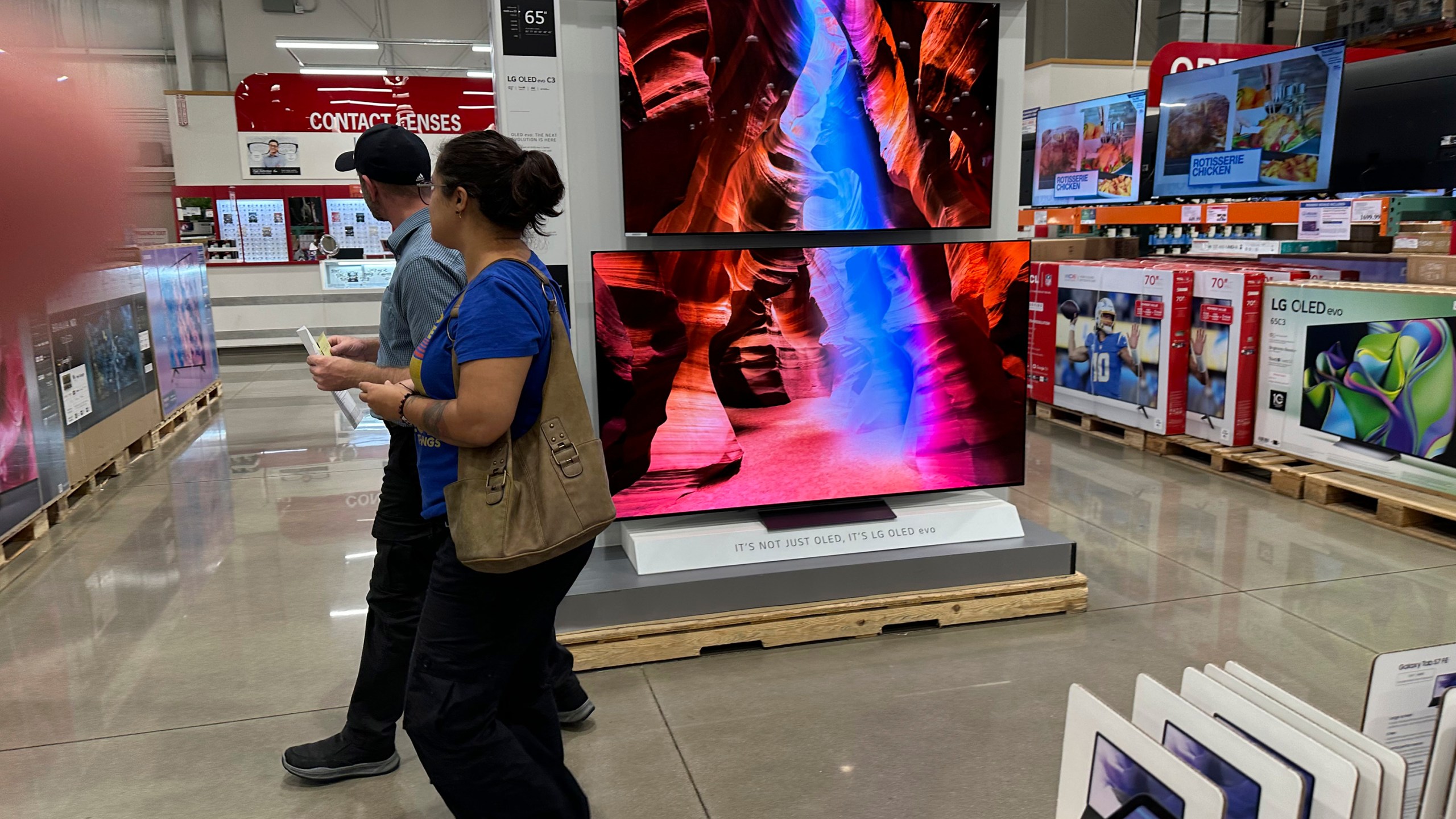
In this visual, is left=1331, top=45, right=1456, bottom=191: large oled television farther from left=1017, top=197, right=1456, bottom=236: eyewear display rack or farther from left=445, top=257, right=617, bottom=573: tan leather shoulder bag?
left=445, top=257, right=617, bottom=573: tan leather shoulder bag

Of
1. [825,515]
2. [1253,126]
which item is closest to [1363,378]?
[1253,126]

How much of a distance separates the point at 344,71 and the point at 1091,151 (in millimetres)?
10125

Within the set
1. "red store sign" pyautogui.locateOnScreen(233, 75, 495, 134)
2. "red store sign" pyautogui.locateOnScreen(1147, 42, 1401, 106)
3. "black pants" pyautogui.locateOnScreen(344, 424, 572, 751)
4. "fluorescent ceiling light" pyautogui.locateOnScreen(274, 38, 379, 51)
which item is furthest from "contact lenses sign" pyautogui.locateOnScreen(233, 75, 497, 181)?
"black pants" pyautogui.locateOnScreen(344, 424, 572, 751)

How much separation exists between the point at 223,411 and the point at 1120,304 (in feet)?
23.9

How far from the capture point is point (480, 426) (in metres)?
1.86

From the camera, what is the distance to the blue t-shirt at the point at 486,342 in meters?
1.86

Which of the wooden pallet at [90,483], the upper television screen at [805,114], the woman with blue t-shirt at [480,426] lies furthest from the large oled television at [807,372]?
the wooden pallet at [90,483]

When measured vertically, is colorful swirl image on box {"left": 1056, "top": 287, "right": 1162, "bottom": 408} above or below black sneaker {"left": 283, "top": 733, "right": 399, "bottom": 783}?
above

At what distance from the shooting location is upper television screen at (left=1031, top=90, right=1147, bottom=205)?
7.72 metres

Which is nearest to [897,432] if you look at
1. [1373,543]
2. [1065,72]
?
[1373,543]

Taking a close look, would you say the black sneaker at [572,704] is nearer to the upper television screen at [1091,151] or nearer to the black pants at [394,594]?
the black pants at [394,594]

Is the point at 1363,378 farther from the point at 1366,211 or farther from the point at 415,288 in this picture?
the point at 415,288

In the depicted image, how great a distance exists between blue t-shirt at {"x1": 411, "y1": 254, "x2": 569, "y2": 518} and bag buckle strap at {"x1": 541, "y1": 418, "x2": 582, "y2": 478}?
4 cm

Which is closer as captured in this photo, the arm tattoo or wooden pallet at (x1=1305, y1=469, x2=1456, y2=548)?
the arm tattoo
